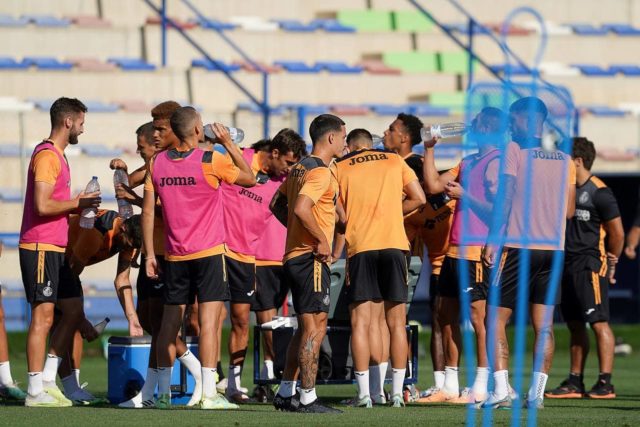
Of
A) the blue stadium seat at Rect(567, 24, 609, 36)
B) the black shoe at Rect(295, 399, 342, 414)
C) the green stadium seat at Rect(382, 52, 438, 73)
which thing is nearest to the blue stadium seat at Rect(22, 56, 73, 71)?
the green stadium seat at Rect(382, 52, 438, 73)

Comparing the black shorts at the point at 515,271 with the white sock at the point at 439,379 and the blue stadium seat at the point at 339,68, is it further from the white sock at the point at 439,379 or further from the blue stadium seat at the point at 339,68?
the blue stadium seat at the point at 339,68

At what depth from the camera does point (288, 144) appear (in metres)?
11.5

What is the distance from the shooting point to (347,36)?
2331cm

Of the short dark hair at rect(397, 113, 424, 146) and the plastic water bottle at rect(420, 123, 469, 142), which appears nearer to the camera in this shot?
the plastic water bottle at rect(420, 123, 469, 142)

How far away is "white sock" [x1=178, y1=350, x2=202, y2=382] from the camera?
10273 millimetres

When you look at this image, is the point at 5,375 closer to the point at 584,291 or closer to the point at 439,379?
the point at 439,379

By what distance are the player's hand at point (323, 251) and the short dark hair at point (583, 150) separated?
3.55 metres

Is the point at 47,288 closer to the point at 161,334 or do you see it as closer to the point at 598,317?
the point at 161,334

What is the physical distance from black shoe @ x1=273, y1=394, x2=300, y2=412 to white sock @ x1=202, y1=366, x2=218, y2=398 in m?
0.46

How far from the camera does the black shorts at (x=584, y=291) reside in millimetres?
12500

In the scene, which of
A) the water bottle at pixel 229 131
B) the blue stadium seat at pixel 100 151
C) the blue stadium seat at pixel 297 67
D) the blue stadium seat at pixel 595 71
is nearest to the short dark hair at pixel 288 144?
the water bottle at pixel 229 131

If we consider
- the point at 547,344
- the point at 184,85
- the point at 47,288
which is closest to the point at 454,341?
the point at 547,344

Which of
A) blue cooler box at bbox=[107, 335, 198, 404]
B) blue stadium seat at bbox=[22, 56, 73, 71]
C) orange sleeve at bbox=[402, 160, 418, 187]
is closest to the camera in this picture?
orange sleeve at bbox=[402, 160, 418, 187]

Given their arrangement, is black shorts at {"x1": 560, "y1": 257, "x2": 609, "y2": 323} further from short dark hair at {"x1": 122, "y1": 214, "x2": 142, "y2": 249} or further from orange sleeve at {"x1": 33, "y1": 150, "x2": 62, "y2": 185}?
orange sleeve at {"x1": 33, "y1": 150, "x2": 62, "y2": 185}
